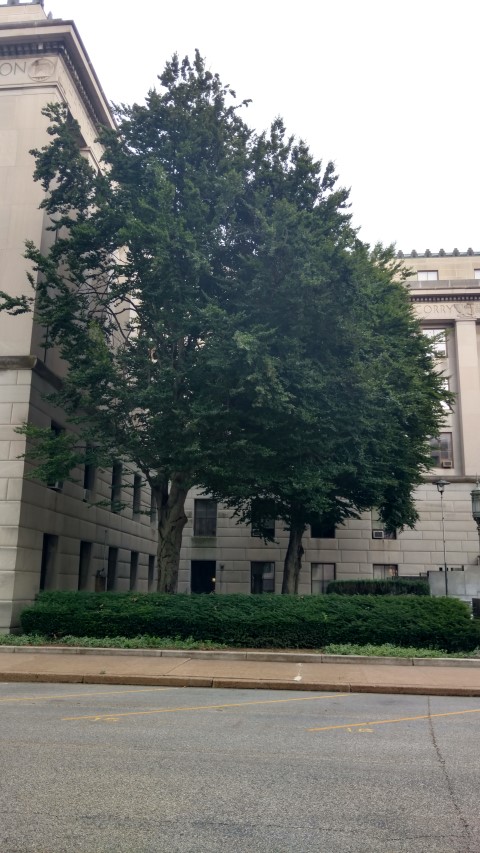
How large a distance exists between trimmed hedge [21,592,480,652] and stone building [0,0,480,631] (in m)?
3.24

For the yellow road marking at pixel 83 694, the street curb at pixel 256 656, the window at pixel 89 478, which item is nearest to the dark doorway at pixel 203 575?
the window at pixel 89 478

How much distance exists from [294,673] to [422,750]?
6776 mm

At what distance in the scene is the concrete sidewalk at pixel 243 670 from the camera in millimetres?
13711

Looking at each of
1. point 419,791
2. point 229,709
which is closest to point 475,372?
point 229,709

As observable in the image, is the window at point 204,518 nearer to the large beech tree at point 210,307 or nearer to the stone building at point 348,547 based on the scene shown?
the stone building at point 348,547

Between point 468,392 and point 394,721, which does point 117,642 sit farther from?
point 468,392

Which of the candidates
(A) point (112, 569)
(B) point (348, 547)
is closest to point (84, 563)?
(A) point (112, 569)

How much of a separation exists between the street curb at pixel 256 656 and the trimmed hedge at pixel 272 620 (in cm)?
84

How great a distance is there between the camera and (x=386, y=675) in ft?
48.7

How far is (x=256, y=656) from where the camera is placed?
55.5 feet

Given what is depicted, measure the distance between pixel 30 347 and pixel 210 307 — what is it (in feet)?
22.4

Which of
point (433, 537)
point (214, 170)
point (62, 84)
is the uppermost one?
point (62, 84)

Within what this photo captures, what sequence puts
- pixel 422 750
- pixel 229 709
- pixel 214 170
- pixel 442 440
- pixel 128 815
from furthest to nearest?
1. pixel 442 440
2. pixel 214 170
3. pixel 229 709
4. pixel 422 750
5. pixel 128 815

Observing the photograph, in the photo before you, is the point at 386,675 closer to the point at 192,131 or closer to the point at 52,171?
the point at 192,131
